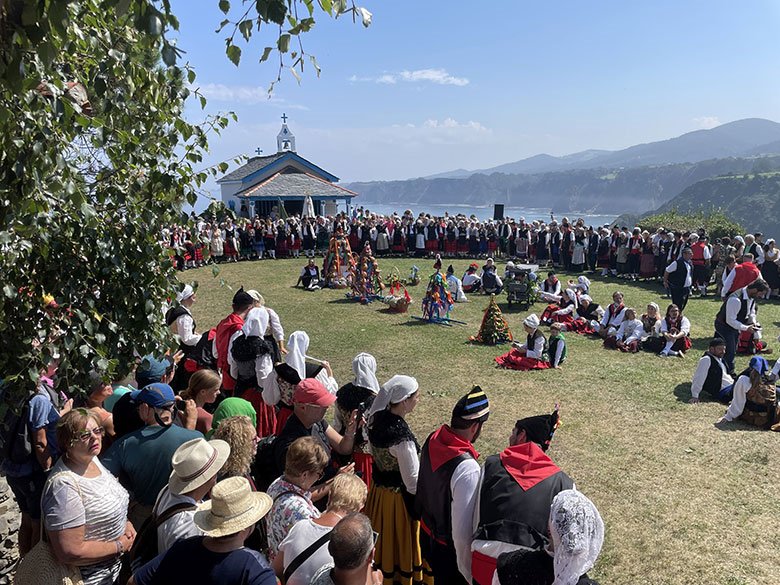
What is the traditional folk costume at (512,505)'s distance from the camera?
286 cm

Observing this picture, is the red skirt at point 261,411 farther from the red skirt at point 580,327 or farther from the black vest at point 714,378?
the red skirt at point 580,327

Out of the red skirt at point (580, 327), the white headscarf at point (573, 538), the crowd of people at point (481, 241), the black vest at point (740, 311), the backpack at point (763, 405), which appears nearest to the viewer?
the white headscarf at point (573, 538)

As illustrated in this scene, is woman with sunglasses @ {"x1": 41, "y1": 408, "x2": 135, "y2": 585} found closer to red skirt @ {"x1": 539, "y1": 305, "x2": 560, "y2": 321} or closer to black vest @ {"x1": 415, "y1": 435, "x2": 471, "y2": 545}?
black vest @ {"x1": 415, "y1": 435, "x2": 471, "y2": 545}

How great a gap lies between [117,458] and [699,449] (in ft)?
20.6

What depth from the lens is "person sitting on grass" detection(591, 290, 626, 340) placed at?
11.7 m

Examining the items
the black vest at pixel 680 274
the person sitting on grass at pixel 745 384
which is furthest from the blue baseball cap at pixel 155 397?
the black vest at pixel 680 274

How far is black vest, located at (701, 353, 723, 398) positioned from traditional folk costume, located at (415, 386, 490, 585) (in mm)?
6182

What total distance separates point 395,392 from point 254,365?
2.26m

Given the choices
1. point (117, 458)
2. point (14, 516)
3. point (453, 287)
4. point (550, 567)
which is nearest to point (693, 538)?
point (550, 567)

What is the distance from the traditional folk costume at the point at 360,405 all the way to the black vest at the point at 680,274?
10.4 metres

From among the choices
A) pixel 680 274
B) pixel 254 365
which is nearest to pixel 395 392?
pixel 254 365

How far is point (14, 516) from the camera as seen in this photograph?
17.3 feet

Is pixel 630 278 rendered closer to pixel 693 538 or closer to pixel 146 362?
pixel 693 538

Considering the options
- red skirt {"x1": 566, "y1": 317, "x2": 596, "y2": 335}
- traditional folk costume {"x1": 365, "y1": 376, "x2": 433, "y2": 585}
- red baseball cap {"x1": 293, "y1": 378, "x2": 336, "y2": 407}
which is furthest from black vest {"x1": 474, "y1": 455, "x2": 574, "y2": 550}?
red skirt {"x1": 566, "y1": 317, "x2": 596, "y2": 335}
